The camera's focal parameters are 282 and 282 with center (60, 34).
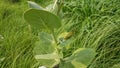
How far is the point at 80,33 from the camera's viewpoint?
207 cm

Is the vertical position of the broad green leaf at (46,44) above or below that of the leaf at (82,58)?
above

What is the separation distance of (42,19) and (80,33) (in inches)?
72.0

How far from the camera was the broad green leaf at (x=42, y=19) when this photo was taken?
0.24 m

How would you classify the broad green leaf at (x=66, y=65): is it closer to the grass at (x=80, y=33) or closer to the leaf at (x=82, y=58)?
the leaf at (x=82, y=58)

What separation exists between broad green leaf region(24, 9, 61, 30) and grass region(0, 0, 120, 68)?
4.06ft

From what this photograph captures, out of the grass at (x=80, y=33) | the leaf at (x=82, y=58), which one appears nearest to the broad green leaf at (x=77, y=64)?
the leaf at (x=82, y=58)

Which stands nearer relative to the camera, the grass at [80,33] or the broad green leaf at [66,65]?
the broad green leaf at [66,65]

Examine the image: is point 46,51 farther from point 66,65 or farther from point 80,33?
point 80,33

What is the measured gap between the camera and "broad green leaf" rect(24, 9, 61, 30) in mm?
239

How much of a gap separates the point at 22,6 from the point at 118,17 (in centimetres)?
122

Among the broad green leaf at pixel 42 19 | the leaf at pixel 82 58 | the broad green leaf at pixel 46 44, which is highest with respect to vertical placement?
the broad green leaf at pixel 42 19

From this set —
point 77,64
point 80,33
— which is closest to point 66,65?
point 77,64

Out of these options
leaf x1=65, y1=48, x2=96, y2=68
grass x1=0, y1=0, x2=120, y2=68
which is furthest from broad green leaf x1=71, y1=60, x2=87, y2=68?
grass x1=0, y1=0, x2=120, y2=68

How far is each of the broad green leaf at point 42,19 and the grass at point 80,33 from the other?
4.06 feet
